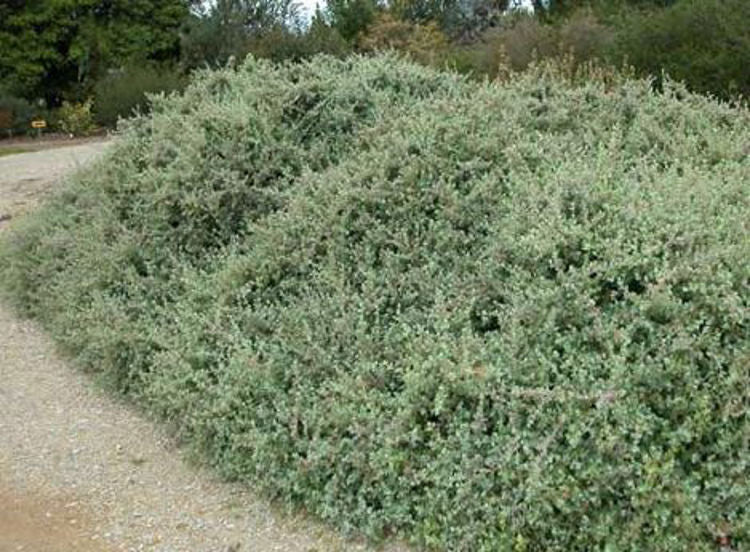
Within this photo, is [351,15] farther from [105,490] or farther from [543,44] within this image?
[105,490]

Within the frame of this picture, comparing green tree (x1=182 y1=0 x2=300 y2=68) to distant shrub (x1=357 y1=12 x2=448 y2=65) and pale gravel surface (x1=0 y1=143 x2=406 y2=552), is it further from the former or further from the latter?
pale gravel surface (x1=0 y1=143 x2=406 y2=552)

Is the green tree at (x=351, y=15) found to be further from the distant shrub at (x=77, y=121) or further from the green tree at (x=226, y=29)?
the distant shrub at (x=77, y=121)

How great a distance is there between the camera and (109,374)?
14.6 ft

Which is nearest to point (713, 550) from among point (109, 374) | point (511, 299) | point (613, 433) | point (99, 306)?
point (613, 433)

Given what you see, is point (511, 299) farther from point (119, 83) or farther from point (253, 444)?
point (119, 83)

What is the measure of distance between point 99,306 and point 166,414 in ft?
3.53

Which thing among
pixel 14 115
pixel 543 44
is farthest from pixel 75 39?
pixel 543 44

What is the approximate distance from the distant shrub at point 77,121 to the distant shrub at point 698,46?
10.6 metres

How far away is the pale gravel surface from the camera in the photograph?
10.3 ft

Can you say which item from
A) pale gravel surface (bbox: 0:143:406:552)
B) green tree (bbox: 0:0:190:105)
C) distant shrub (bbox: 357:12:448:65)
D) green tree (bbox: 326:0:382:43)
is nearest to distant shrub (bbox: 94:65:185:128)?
green tree (bbox: 0:0:190:105)

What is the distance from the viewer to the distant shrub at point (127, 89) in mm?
14914

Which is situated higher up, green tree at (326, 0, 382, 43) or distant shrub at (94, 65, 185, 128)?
green tree at (326, 0, 382, 43)

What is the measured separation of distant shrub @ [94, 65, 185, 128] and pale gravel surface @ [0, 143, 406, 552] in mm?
10862

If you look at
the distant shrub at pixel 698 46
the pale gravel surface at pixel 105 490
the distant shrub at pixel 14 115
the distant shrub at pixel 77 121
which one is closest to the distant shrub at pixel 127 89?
the distant shrub at pixel 77 121
